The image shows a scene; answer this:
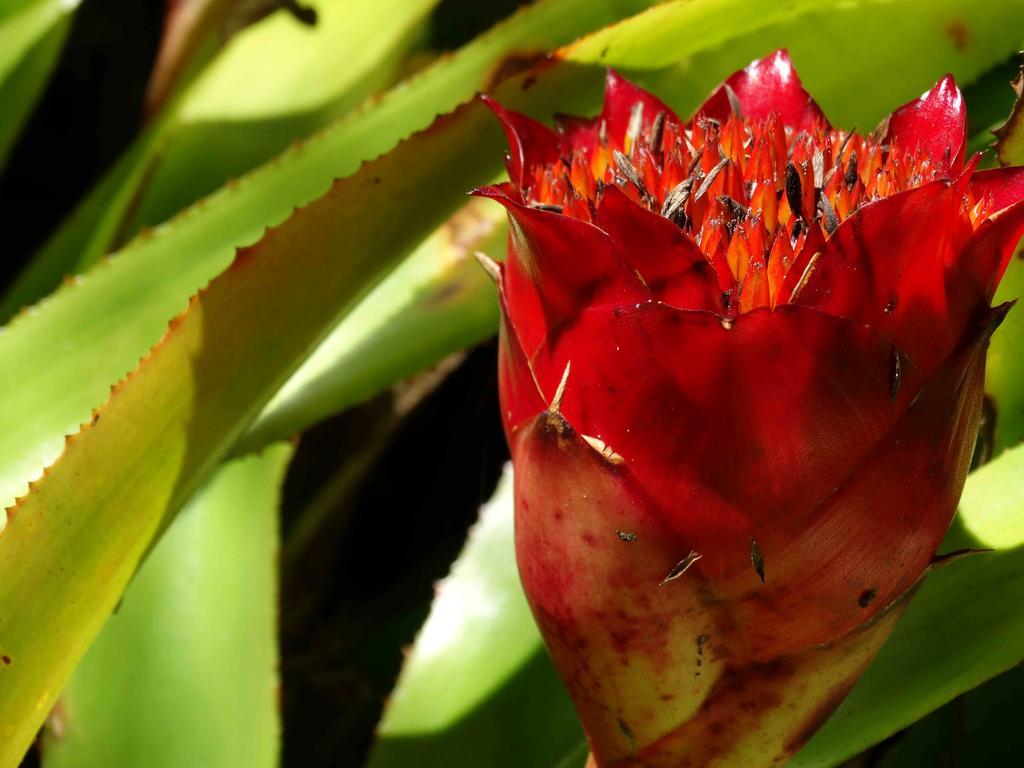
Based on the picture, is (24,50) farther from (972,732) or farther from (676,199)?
(972,732)

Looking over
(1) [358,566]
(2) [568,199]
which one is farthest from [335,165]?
(1) [358,566]

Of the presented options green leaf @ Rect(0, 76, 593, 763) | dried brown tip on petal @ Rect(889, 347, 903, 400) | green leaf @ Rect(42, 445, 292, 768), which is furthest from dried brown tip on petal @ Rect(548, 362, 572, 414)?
green leaf @ Rect(42, 445, 292, 768)

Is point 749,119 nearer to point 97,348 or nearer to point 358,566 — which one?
point 97,348

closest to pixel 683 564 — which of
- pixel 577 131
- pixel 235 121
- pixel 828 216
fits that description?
pixel 828 216

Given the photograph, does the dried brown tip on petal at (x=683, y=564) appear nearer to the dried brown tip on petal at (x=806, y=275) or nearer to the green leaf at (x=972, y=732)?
the dried brown tip on petal at (x=806, y=275)

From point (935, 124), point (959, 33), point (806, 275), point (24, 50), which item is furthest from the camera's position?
point (24, 50)

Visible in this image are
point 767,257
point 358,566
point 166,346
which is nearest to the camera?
point 767,257
